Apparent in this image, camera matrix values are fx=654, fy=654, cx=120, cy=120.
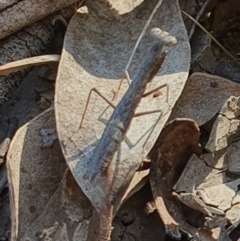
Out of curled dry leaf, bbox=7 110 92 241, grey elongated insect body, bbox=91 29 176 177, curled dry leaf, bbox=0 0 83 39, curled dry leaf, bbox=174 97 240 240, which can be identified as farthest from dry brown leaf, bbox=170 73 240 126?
curled dry leaf, bbox=0 0 83 39

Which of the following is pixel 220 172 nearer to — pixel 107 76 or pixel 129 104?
pixel 129 104

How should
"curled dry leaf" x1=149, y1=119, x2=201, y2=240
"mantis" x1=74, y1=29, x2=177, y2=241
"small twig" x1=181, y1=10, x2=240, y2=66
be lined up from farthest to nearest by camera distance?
"small twig" x1=181, y1=10, x2=240, y2=66 < "curled dry leaf" x1=149, y1=119, x2=201, y2=240 < "mantis" x1=74, y1=29, x2=177, y2=241

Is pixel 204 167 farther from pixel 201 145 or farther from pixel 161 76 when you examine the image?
pixel 161 76

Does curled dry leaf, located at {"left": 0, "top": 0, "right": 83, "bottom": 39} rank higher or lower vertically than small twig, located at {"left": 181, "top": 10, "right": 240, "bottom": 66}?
higher

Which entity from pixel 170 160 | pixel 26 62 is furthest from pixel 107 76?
pixel 170 160

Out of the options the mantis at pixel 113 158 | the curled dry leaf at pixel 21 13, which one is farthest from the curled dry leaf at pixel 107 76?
the curled dry leaf at pixel 21 13

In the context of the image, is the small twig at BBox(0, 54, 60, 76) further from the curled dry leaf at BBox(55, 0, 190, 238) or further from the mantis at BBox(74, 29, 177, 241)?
the mantis at BBox(74, 29, 177, 241)
